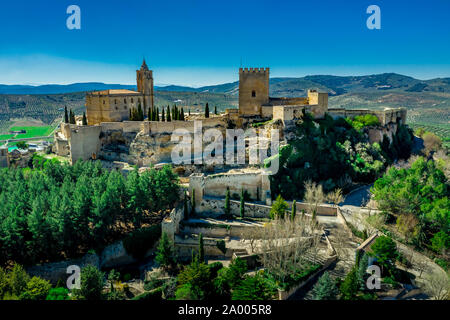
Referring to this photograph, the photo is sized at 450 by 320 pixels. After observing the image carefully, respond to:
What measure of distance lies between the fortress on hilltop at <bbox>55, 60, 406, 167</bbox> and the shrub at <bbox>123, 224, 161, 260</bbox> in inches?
352

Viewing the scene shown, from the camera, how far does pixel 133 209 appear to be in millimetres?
25141

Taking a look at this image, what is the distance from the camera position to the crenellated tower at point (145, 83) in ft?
132

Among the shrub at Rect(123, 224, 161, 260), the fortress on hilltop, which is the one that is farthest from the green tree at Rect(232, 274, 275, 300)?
the fortress on hilltop

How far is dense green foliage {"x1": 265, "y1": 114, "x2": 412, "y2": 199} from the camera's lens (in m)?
30.4

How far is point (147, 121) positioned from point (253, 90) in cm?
1204

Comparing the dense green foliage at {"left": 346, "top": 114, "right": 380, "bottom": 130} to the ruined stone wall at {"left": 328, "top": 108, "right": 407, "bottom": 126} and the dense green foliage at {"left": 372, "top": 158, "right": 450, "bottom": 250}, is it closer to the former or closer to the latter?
the ruined stone wall at {"left": 328, "top": 108, "right": 407, "bottom": 126}

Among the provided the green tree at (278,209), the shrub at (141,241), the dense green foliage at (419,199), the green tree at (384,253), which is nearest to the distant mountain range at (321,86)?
the dense green foliage at (419,199)

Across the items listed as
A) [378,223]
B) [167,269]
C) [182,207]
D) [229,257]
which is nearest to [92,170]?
[182,207]

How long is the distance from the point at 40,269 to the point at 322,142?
2615 centimetres

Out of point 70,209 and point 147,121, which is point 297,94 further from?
point 70,209

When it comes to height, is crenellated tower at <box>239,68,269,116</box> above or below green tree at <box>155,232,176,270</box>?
above

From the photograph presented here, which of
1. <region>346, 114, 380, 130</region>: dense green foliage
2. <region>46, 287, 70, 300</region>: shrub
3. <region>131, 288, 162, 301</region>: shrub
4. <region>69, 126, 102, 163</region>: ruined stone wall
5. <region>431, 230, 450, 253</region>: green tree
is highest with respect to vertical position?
<region>346, 114, 380, 130</region>: dense green foliage
